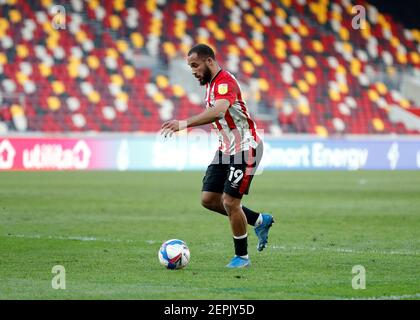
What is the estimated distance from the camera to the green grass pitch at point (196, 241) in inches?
306

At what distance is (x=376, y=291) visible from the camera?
7637 millimetres

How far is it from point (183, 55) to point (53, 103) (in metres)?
5.68

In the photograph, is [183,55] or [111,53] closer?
[111,53]

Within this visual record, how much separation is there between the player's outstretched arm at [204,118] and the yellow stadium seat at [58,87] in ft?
73.5

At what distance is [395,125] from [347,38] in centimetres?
489

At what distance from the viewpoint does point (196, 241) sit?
11672 mm

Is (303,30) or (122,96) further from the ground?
(303,30)

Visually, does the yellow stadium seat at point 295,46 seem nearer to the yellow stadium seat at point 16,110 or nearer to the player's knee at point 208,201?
the yellow stadium seat at point 16,110

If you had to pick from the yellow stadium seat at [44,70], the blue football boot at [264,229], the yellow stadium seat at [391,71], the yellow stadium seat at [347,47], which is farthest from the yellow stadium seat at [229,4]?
the blue football boot at [264,229]

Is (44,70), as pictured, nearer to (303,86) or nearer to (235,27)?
(235,27)

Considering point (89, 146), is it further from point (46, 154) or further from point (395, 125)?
point (395, 125)

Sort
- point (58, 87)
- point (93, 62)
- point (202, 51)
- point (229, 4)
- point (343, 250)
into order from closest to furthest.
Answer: point (202, 51), point (343, 250), point (58, 87), point (93, 62), point (229, 4)

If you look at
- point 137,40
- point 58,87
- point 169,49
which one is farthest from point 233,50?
point 58,87

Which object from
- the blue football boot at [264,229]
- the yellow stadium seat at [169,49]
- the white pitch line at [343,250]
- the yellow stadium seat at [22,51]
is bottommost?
the white pitch line at [343,250]
